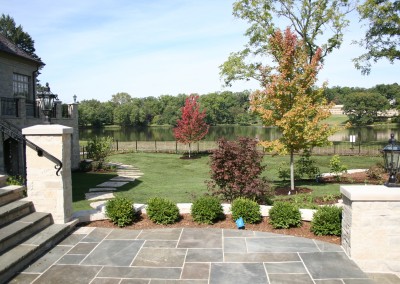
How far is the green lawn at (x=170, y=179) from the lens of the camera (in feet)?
40.8

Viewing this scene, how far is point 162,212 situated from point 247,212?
1929 millimetres

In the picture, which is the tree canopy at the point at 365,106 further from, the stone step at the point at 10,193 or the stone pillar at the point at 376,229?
the stone step at the point at 10,193

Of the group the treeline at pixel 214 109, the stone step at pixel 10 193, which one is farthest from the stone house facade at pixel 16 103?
the treeline at pixel 214 109

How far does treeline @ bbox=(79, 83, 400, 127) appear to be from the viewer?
78875mm

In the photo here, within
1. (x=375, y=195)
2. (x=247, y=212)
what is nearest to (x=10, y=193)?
(x=247, y=212)

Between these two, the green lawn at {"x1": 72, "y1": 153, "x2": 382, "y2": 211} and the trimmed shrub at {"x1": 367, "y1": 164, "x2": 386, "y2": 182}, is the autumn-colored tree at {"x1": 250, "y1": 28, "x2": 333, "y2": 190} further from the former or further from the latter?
the trimmed shrub at {"x1": 367, "y1": 164, "x2": 386, "y2": 182}

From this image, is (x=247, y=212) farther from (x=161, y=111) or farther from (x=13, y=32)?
(x=161, y=111)

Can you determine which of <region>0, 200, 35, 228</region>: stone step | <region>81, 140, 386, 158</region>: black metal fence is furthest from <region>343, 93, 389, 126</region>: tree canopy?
<region>0, 200, 35, 228</region>: stone step

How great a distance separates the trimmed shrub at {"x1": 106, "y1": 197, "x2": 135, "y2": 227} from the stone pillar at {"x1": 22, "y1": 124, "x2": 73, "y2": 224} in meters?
0.95

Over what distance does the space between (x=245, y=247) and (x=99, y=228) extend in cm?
329

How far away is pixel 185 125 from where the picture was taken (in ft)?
86.7

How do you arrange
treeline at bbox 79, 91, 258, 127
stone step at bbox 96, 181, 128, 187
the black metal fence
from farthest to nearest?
1. treeline at bbox 79, 91, 258, 127
2. the black metal fence
3. stone step at bbox 96, 181, 128, 187

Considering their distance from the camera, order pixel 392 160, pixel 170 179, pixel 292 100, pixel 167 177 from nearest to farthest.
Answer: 1. pixel 392 160
2. pixel 292 100
3. pixel 170 179
4. pixel 167 177

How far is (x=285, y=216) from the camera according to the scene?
24.1 feet
